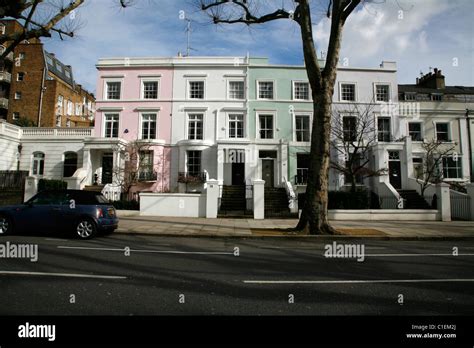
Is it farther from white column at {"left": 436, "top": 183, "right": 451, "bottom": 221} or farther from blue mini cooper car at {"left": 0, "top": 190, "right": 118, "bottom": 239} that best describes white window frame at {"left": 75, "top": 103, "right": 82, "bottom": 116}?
white column at {"left": 436, "top": 183, "right": 451, "bottom": 221}

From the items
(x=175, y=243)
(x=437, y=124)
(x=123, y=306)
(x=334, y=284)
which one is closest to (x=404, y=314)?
(x=334, y=284)

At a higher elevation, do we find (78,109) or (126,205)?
(78,109)

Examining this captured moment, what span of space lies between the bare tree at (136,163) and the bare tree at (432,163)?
21275 millimetres

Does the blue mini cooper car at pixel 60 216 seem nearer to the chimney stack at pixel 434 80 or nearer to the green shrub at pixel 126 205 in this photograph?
the green shrub at pixel 126 205

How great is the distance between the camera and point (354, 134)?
23859 mm

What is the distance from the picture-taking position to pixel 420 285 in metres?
5.27

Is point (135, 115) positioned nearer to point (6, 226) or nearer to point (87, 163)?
point (87, 163)

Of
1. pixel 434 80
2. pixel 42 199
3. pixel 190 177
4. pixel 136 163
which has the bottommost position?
pixel 42 199

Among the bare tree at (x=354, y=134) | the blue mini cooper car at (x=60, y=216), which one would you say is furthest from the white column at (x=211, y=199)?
the bare tree at (x=354, y=134)

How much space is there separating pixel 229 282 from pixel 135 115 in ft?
79.3

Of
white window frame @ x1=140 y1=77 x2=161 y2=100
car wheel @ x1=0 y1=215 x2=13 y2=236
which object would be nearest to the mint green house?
white window frame @ x1=140 y1=77 x2=161 y2=100

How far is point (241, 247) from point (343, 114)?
21001mm

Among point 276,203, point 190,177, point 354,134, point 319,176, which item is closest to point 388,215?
point 276,203

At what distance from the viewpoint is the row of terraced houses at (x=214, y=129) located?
24797 mm
